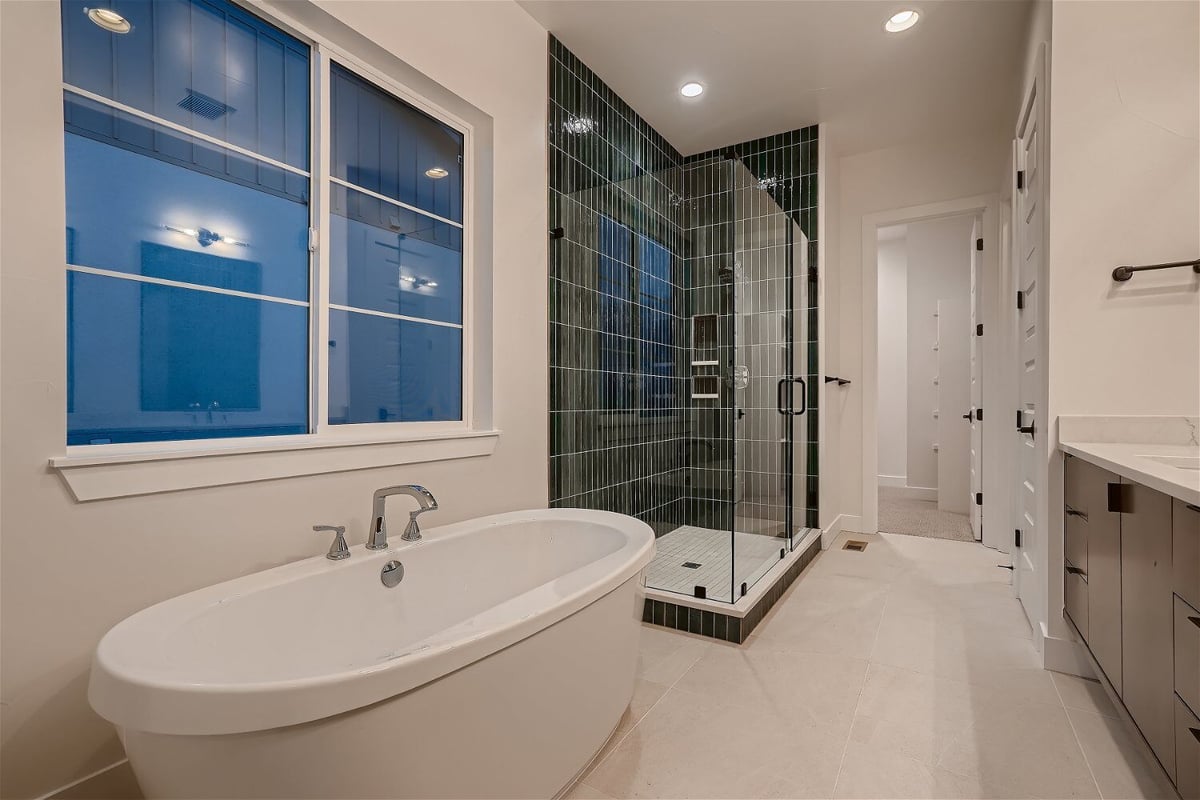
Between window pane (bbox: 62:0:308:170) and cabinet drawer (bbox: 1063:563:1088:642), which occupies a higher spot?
window pane (bbox: 62:0:308:170)

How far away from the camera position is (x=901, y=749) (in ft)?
5.29

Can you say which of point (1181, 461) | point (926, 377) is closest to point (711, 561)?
point (1181, 461)

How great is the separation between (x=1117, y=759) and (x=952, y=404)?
4045mm

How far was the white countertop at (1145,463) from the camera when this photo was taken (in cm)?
109

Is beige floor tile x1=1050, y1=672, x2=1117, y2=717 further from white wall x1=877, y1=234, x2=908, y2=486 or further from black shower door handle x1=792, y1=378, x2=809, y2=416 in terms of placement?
white wall x1=877, y1=234, x2=908, y2=486

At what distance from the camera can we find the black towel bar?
186cm

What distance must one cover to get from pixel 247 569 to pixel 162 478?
33cm

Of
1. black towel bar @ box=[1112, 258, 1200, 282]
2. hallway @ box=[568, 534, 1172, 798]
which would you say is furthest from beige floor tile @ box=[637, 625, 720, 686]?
black towel bar @ box=[1112, 258, 1200, 282]

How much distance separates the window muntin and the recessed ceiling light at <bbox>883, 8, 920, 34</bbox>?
206 centimetres

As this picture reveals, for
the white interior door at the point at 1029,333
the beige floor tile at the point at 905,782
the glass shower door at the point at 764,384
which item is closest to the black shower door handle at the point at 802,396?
the glass shower door at the point at 764,384

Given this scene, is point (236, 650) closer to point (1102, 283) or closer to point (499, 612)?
point (499, 612)

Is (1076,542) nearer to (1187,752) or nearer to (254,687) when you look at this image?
(1187,752)

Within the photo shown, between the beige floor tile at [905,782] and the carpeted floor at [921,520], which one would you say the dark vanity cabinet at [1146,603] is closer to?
the beige floor tile at [905,782]

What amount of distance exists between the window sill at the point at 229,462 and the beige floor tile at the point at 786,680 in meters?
1.26
